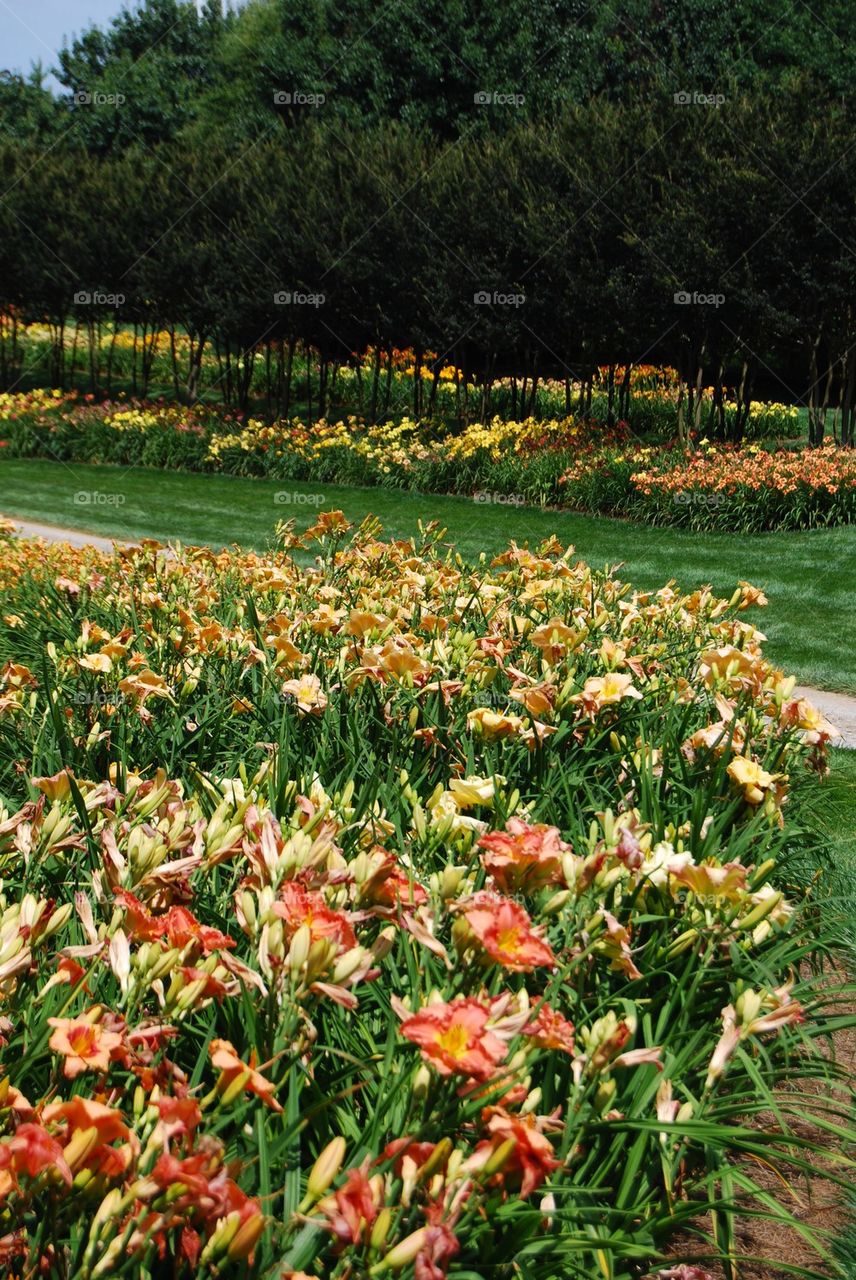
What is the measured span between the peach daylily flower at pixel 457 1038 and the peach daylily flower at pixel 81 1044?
0.37 meters

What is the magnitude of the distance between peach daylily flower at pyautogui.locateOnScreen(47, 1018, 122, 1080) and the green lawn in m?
5.44

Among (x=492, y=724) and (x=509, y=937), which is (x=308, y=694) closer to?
(x=492, y=724)

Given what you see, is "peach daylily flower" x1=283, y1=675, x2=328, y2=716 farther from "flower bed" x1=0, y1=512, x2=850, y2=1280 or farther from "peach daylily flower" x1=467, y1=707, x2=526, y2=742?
"peach daylily flower" x1=467, y1=707, x2=526, y2=742

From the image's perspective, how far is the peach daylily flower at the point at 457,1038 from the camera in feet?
4.04

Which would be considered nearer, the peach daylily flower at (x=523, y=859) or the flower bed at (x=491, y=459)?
the peach daylily flower at (x=523, y=859)

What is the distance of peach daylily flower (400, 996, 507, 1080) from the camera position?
1.23 m

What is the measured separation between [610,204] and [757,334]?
2747 millimetres

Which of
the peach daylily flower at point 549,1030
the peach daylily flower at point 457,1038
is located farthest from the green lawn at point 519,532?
the peach daylily flower at point 457,1038

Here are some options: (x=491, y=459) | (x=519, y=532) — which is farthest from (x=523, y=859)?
(x=491, y=459)

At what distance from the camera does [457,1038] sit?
1.28 meters

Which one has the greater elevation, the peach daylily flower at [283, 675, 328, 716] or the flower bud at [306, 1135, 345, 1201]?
the peach daylily flower at [283, 675, 328, 716]

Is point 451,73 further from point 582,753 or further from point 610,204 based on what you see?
point 582,753

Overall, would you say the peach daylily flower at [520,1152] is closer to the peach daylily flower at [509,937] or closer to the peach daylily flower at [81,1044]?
the peach daylily flower at [509,937]

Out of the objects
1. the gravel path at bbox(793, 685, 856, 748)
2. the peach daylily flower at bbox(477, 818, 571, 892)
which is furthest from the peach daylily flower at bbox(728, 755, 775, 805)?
the gravel path at bbox(793, 685, 856, 748)
